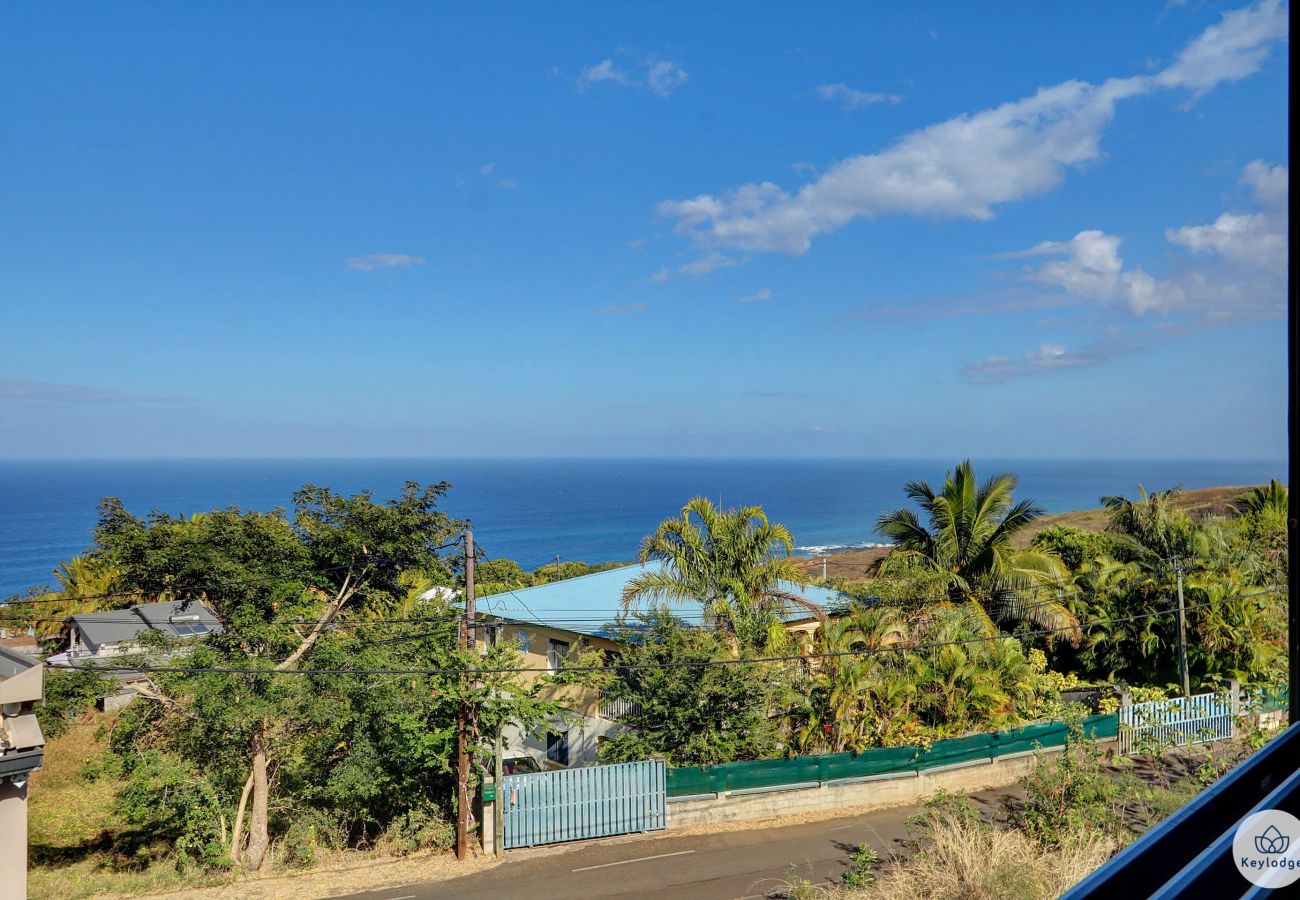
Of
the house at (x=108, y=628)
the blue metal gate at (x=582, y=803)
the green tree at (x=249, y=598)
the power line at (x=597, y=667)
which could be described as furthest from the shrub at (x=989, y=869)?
the house at (x=108, y=628)

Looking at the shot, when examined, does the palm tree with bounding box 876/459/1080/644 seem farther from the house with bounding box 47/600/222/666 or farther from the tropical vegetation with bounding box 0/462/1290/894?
the house with bounding box 47/600/222/666

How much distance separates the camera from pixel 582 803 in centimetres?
1478

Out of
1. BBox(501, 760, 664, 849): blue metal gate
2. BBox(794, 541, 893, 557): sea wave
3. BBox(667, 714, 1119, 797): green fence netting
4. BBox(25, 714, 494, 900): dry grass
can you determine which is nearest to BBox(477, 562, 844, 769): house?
BBox(501, 760, 664, 849): blue metal gate

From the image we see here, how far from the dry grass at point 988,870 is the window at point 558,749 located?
1232 centimetres

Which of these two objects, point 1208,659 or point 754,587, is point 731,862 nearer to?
point 754,587

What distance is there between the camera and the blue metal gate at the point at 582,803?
570 inches

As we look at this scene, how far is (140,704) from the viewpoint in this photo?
14.2 metres

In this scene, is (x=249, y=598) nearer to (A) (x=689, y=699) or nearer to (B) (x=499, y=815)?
(B) (x=499, y=815)

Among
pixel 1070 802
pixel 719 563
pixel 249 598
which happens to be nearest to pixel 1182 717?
pixel 1070 802

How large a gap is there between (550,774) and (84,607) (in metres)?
26.8

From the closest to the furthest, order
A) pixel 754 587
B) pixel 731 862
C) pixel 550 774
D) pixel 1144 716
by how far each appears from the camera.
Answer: pixel 731 862
pixel 550 774
pixel 1144 716
pixel 754 587

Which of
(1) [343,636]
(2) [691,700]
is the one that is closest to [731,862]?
(2) [691,700]

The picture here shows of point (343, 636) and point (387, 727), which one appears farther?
point (343, 636)

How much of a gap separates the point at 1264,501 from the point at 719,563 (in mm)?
20617
